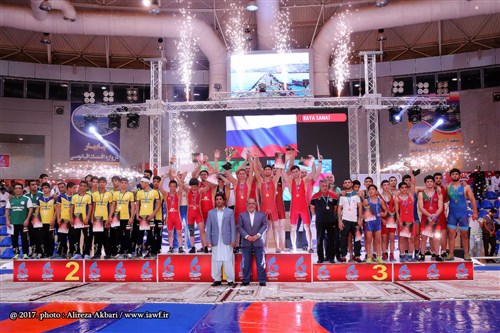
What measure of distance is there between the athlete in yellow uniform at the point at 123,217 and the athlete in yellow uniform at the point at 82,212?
573 millimetres

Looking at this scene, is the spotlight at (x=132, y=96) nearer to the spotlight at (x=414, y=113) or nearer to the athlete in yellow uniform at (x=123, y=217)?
the spotlight at (x=414, y=113)

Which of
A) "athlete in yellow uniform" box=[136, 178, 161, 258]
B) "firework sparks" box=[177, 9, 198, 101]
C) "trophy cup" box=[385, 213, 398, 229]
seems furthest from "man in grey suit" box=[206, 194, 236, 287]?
"firework sparks" box=[177, 9, 198, 101]

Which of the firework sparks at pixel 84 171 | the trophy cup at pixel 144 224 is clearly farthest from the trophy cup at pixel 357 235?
the firework sparks at pixel 84 171

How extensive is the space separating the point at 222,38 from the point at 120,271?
14.5 metres

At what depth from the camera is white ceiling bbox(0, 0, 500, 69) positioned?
19.3m

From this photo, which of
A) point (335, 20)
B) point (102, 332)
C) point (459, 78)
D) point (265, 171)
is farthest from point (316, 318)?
point (459, 78)

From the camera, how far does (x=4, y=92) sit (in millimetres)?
20719

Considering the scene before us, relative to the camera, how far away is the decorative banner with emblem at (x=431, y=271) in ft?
26.9

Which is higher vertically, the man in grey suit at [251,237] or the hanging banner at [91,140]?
the hanging banner at [91,140]

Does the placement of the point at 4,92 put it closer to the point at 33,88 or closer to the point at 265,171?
the point at 33,88

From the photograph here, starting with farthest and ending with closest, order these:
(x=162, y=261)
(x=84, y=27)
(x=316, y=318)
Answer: (x=84, y=27) < (x=162, y=261) < (x=316, y=318)

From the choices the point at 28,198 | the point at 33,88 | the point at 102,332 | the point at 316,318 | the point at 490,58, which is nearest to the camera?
the point at 102,332

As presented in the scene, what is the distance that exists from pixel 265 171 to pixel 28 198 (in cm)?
502

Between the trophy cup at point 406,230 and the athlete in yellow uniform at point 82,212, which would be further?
the athlete in yellow uniform at point 82,212
